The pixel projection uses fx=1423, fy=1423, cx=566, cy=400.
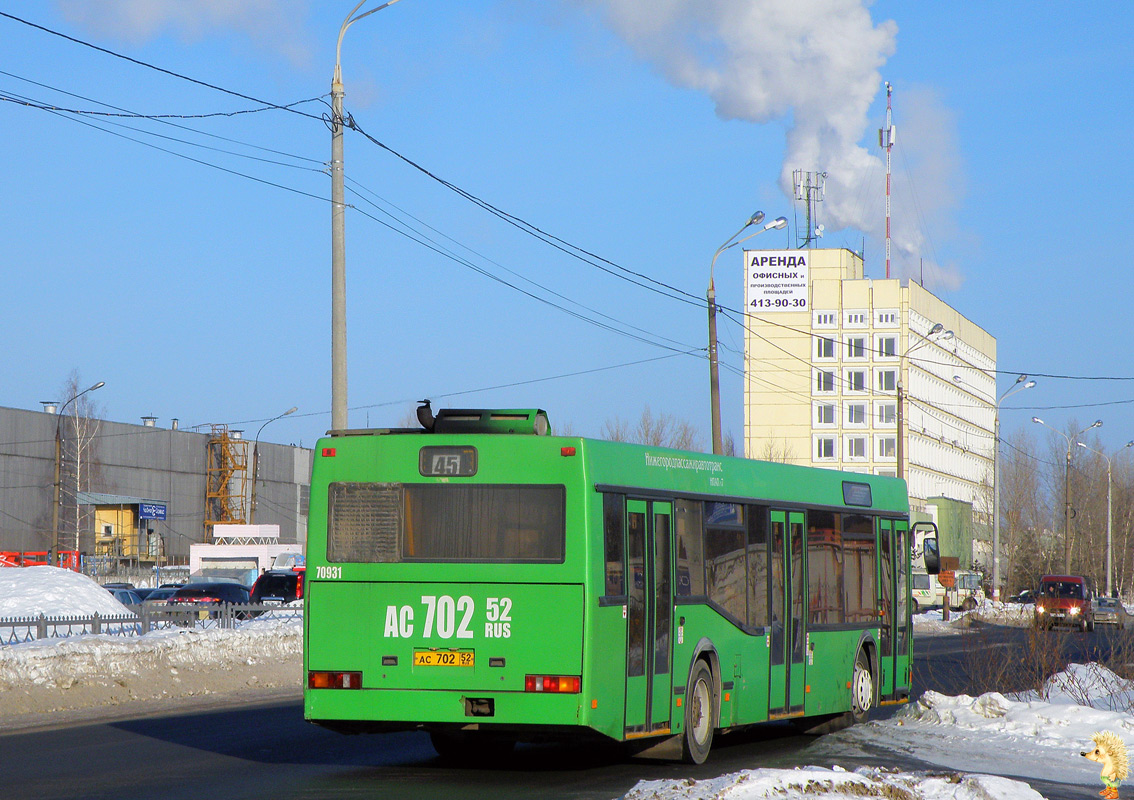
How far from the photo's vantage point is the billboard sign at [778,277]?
113m

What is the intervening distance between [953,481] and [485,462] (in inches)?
4792

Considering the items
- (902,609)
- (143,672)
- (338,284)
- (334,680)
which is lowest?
(143,672)

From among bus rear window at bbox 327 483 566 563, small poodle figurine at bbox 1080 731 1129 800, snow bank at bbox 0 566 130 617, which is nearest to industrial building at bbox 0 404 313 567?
snow bank at bbox 0 566 130 617

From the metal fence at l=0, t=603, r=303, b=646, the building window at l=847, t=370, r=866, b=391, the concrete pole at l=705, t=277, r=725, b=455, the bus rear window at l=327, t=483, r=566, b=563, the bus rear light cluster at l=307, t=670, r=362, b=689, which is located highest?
the building window at l=847, t=370, r=866, b=391

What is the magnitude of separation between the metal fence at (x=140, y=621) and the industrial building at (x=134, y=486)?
5616 centimetres

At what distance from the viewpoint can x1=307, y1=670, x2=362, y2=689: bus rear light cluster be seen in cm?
1149

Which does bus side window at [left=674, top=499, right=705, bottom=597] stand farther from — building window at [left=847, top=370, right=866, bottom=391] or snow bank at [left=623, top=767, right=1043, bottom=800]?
building window at [left=847, top=370, right=866, bottom=391]

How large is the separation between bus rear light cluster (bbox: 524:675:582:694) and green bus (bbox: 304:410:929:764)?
0.01 metres

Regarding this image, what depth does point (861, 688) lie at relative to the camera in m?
16.2

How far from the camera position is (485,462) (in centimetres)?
1155

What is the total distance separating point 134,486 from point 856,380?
182ft

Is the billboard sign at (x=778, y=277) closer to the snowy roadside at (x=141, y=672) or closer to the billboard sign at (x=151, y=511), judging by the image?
the billboard sign at (x=151, y=511)

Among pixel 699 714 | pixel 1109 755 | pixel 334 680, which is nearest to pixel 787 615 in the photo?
pixel 699 714

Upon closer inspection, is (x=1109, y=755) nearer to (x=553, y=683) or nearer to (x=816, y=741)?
(x=553, y=683)
